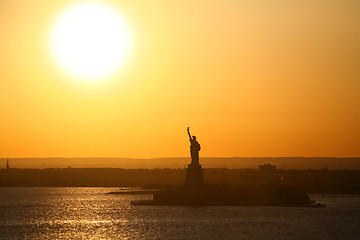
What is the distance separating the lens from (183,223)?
6109cm

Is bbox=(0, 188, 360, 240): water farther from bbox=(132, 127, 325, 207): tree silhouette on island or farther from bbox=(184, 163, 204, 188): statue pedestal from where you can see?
bbox=(184, 163, 204, 188): statue pedestal

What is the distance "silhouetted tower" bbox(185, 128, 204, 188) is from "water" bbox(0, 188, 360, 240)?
248 centimetres

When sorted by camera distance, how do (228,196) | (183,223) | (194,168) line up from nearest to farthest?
(183,223)
(194,168)
(228,196)

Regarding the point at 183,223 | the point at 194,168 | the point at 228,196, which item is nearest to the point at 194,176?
the point at 194,168

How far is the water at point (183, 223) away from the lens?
54500 millimetres

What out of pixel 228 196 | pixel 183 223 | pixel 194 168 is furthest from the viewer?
pixel 228 196

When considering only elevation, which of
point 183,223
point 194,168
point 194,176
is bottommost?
point 183,223

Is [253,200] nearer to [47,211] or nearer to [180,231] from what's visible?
[47,211]

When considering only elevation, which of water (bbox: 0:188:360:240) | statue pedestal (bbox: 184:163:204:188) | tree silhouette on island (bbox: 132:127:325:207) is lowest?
water (bbox: 0:188:360:240)

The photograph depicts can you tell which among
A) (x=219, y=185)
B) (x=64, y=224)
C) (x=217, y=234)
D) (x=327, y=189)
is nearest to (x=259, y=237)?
(x=217, y=234)

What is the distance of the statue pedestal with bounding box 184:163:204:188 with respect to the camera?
235 feet

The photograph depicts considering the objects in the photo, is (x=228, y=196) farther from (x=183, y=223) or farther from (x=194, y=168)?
(x=183, y=223)

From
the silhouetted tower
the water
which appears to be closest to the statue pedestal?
the silhouetted tower

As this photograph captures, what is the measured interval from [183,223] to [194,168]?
440 inches
